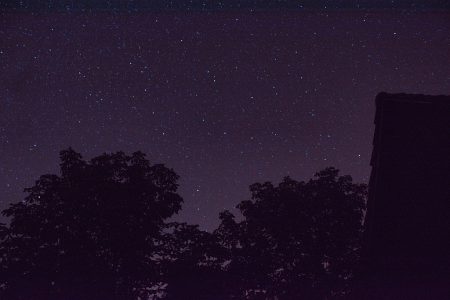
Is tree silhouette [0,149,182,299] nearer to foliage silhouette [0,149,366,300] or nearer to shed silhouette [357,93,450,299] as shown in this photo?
foliage silhouette [0,149,366,300]

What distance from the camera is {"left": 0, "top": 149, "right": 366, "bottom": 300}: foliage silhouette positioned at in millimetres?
20797

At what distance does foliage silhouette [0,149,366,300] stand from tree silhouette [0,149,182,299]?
0.04 m

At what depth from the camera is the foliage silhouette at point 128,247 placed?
68.2 ft

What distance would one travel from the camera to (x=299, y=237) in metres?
26.2

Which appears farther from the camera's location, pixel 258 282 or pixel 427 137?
pixel 258 282

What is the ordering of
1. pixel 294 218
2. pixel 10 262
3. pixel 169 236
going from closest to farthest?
pixel 10 262 → pixel 169 236 → pixel 294 218

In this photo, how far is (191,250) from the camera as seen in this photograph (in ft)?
73.7

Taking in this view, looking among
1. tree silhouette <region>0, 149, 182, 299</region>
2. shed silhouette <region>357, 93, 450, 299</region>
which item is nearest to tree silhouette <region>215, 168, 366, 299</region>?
tree silhouette <region>0, 149, 182, 299</region>

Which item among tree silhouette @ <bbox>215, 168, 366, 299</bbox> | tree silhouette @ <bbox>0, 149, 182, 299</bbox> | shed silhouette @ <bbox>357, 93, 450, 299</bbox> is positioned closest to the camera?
shed silhouette @ <bbox>357, 93, 450, 299</bbox>

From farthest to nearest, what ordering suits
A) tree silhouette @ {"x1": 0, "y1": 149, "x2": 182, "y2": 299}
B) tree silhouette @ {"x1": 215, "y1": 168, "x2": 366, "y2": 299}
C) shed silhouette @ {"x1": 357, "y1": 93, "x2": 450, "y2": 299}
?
tree silhouette @ {"x1": 215, "y1": 168, "x2": 366, "y2": 299} → tree silhouette @ {"x1": 0, "y1": 149, "x2": 182, "y2": 299} → shed silhouette @ {"x1": 357, "y1": 93, "x2": 450, "y2": 299}

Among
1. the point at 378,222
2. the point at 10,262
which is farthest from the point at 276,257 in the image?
the point at 378,222

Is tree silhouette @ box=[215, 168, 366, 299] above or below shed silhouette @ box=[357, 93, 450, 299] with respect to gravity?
above

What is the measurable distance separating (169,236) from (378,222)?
46.1ft

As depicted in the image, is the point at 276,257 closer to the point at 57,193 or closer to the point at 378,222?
the point at 57,193
